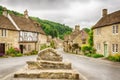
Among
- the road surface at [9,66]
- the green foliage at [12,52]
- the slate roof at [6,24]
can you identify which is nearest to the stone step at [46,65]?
the road surface at [9,66]

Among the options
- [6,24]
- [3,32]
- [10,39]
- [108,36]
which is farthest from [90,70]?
[6,24]

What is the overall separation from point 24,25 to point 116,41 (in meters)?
25.7

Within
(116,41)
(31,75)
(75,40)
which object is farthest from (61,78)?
(75,40)

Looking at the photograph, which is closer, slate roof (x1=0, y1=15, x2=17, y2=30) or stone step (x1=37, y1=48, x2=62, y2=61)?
stone step (x1=37, y1=48, x2=62, y2=61)

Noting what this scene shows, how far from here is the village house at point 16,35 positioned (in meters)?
42.2

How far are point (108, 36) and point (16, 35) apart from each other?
20.5 m

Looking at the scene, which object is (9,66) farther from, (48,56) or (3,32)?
(3,32)

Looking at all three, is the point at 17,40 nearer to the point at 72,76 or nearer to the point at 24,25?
the point at 24,25

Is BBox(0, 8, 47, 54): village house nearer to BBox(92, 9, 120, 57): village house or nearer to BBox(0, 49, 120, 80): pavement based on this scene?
BBox(92, 9, 120, 57): village house

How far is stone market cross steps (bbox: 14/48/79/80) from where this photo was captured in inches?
552

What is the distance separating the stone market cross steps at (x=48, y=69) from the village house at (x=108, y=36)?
1774 centimetres

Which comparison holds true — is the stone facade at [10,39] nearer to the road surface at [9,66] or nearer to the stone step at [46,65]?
the road surface at [9,66]

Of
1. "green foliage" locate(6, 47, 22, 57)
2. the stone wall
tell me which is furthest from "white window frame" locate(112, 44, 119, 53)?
"green foliage" locate(6, 47, 22, 57)

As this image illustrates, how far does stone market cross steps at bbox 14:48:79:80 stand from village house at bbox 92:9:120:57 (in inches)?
699
